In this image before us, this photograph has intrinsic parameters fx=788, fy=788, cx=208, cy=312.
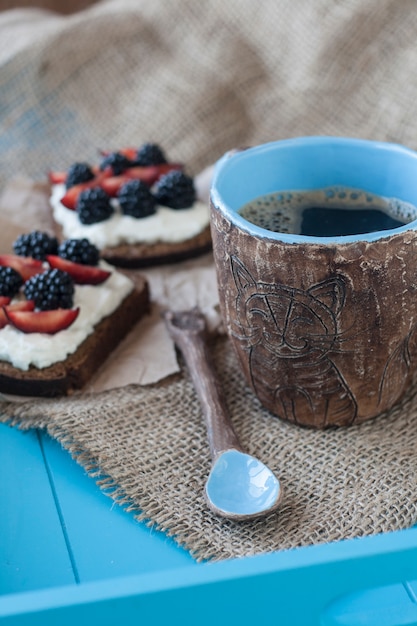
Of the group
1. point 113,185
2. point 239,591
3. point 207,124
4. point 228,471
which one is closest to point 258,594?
point 239,591

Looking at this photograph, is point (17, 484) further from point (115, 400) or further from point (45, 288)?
point (45, 288)

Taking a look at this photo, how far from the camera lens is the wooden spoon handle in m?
0.95

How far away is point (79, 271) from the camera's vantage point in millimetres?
1164

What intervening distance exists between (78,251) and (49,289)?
11 centimetres

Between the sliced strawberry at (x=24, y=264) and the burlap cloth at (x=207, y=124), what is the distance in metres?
0.22

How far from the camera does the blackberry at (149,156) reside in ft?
4.83

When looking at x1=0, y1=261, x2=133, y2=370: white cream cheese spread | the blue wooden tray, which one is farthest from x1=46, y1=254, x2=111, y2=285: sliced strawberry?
the blue wooden tray

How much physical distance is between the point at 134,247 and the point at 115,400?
394 mm

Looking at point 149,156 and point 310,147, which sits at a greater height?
point 310,147

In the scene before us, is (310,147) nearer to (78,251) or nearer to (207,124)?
(78,251)

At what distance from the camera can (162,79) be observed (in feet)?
5.59

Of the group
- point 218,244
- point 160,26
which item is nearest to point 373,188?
point 218,244

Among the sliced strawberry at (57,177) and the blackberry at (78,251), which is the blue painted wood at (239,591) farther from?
the sliced strawberry at (57,177)

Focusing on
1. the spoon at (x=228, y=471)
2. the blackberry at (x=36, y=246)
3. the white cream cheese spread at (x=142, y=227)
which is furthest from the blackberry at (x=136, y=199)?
the spoon at (x=228, y=471)
